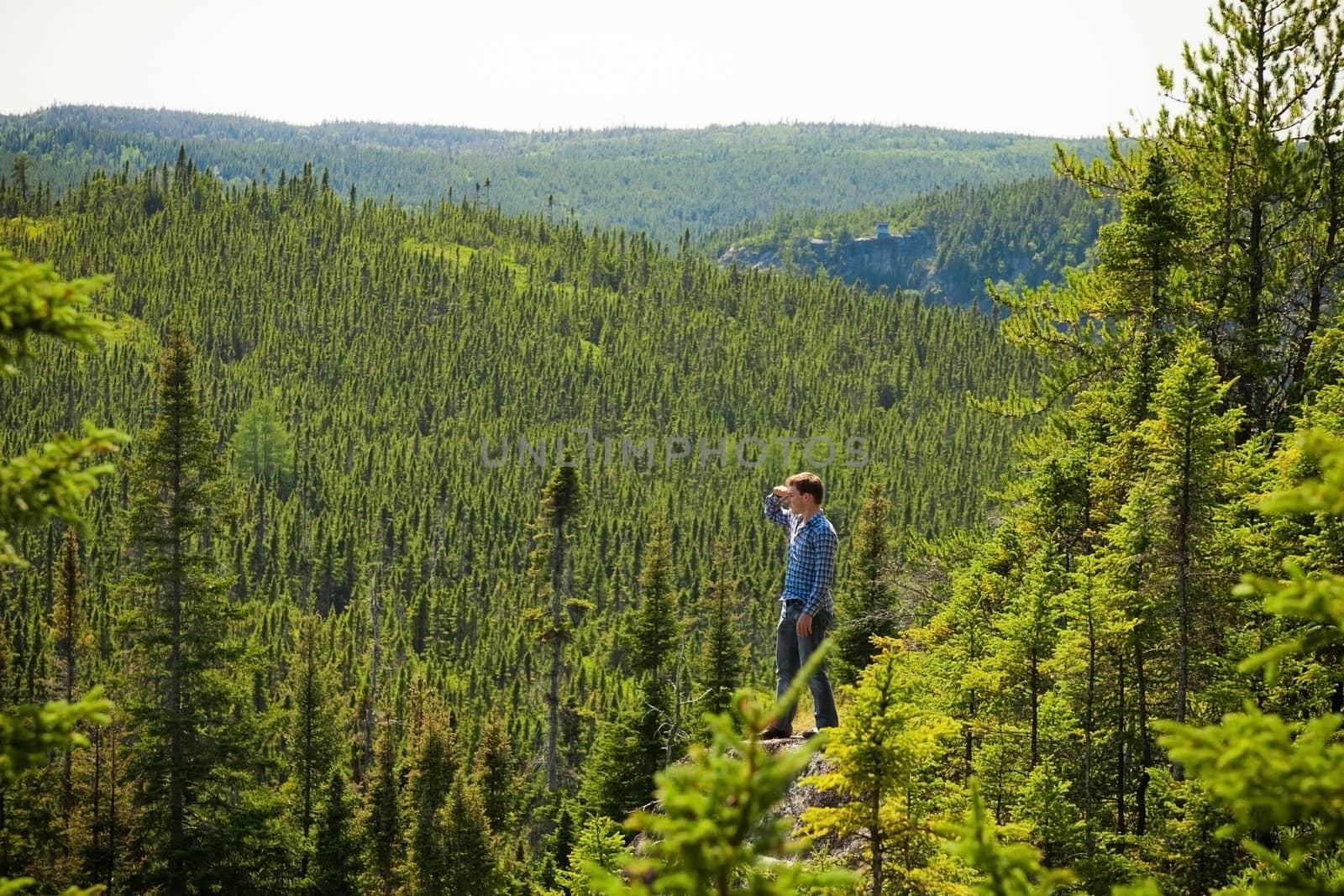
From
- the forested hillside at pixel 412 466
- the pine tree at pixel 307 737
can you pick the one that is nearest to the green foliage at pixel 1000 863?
the forested hillside at pixel 412 466

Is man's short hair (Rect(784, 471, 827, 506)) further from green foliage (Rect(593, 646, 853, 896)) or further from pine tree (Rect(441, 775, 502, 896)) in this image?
pine tree (Rect(441, 775, 502, 896))

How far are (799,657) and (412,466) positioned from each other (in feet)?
394

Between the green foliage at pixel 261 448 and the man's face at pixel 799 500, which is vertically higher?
the man's face at pixel 799 500

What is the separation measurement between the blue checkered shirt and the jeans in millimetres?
163

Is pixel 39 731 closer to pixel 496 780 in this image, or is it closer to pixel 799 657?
pixel 799 657

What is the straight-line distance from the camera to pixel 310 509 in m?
122

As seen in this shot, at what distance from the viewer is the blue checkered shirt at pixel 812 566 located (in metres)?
11.6

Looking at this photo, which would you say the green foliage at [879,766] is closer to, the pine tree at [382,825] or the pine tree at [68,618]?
the pine tree at [68,618]

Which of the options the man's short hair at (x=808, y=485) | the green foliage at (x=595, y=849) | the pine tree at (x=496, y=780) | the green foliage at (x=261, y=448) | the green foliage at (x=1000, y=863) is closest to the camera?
the green foliage at (x=1000, y=863)

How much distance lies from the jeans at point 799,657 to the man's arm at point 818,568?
0.60ft

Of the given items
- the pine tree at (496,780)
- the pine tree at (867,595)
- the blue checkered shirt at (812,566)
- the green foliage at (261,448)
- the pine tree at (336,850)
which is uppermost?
the blue checkered shirt at (812,566)

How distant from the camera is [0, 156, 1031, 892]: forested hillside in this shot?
3456 centimetres

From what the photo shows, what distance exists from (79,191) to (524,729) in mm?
172494

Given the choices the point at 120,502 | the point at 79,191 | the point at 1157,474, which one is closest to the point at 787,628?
the point at 1157,474
